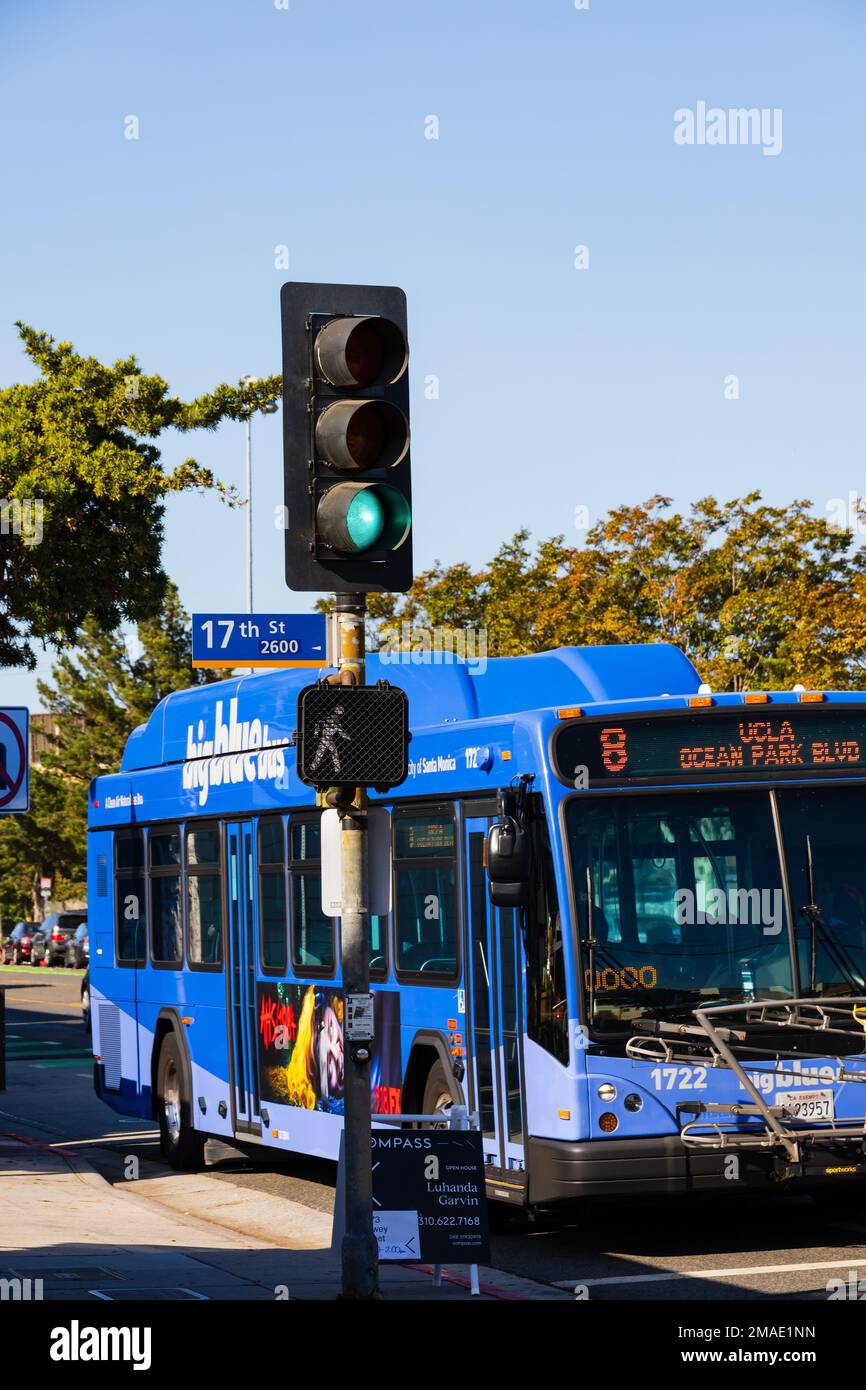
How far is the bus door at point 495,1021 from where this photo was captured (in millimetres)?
11805

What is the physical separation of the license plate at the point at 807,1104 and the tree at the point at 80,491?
965 centimetres

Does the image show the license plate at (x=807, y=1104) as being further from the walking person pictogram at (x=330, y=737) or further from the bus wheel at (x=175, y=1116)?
the bus wheel at (x=175, y=1116)

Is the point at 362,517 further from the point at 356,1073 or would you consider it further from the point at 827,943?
the point at 827,943

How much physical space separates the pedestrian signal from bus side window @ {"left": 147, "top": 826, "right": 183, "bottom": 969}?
821 cm

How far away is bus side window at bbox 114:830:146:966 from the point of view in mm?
18578

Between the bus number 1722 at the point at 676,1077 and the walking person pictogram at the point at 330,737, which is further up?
the walking person pictogram at the point at 330,737

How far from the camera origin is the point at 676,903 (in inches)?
449

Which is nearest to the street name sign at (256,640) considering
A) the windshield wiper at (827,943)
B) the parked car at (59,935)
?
the windshield wiper at (827,943)

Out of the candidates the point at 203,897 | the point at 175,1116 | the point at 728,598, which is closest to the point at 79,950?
the point at 728,598

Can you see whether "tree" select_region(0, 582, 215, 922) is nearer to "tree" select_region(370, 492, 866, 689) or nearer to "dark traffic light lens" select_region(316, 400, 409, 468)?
"tree" select_region(370, 492, 866, 689)

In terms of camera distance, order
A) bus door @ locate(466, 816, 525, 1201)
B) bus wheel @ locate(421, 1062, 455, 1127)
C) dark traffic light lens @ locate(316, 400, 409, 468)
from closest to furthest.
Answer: dark traffic light lens @ locate(316, 400, 409, 468) → bus door @ locate(466, 816, 525, 1201) → bus wheel @ locate(421, 1062, 455, 1127)

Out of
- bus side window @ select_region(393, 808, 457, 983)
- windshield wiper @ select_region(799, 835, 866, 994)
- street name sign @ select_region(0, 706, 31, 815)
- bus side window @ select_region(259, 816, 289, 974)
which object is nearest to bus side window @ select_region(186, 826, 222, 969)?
bus side window @ select_region(259, 816, 289, 974)
